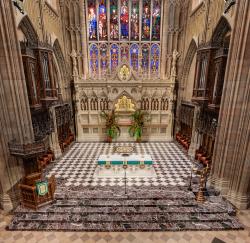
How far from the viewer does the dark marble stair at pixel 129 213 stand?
5328mm

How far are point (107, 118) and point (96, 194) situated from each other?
23.4 ft

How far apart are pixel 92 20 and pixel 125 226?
1506cm

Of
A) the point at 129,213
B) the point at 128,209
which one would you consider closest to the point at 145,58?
the point at 128,209

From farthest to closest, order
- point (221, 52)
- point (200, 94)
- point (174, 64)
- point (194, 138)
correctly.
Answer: point (174, 64) < point (194, 138) < point (200, 94) < point (221, 52)

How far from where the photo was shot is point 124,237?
5.02m

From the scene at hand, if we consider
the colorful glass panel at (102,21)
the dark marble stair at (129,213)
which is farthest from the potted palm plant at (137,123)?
the colorful glass panel at (102,21)

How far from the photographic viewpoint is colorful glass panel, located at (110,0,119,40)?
13.1 metres

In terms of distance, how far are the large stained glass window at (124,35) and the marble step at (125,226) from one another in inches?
424

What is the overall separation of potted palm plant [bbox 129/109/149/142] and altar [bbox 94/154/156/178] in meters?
4.40

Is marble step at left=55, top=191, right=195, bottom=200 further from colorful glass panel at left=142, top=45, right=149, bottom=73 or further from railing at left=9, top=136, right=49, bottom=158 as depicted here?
colorful glass panel at left=142, top=45, right=149, bottom=73

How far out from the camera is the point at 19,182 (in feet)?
21.0

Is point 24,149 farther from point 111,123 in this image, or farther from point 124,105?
point 124,105

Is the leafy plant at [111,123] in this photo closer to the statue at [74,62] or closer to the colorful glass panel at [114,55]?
the statue at [74,62]

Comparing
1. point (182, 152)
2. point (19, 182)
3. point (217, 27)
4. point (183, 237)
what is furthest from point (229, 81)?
point (19, 182)
